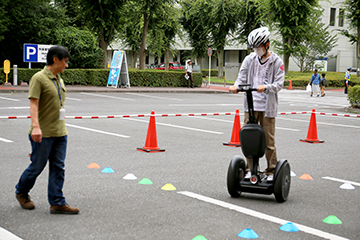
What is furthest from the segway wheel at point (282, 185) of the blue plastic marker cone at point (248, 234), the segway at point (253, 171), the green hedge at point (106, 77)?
the green hedge at point (106, 77)

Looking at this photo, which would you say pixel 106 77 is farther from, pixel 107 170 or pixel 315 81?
pixel 107 170

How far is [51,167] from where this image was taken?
4875mm

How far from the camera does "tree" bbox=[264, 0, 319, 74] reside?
44.2 metres

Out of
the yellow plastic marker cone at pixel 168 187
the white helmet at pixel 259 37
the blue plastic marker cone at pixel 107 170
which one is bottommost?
the yellow plastic marker cone at pixel 168 187

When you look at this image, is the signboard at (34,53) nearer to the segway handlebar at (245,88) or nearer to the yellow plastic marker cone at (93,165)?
the yellow plastic marker cone at (93,165)

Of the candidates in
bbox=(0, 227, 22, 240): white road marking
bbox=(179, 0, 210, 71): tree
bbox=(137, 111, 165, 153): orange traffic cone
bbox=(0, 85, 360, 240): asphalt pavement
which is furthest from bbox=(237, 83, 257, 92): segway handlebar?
bbox=(179, 0, 210, 71): tree

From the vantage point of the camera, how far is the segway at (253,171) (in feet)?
17.7

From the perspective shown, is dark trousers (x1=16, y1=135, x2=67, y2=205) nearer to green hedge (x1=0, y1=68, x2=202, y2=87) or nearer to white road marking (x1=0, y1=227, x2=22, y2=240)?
white road marking (x1=0, y1=227, x2=22, y2=240)

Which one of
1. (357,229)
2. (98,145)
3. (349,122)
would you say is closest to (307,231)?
(357,229)

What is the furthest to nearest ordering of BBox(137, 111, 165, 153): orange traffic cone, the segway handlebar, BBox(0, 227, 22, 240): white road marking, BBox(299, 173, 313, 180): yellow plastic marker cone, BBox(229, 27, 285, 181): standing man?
BBox(137, 111, 165, 153): orange traffic cone, BBox(299, 173, 313, 180): yellow plastic marker cone, BBox(229, 27, 285, 181): standing man, the segway handlebar, BBox(0, 227, 22, 240): white road marking

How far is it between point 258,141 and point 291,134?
689 centimetres

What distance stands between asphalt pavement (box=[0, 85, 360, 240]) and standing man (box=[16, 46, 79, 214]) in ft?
0.86

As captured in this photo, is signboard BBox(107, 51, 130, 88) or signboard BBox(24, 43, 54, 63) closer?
signboard BBox(24, 43, 54, 63)

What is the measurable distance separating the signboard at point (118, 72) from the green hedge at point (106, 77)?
0.90 metres
